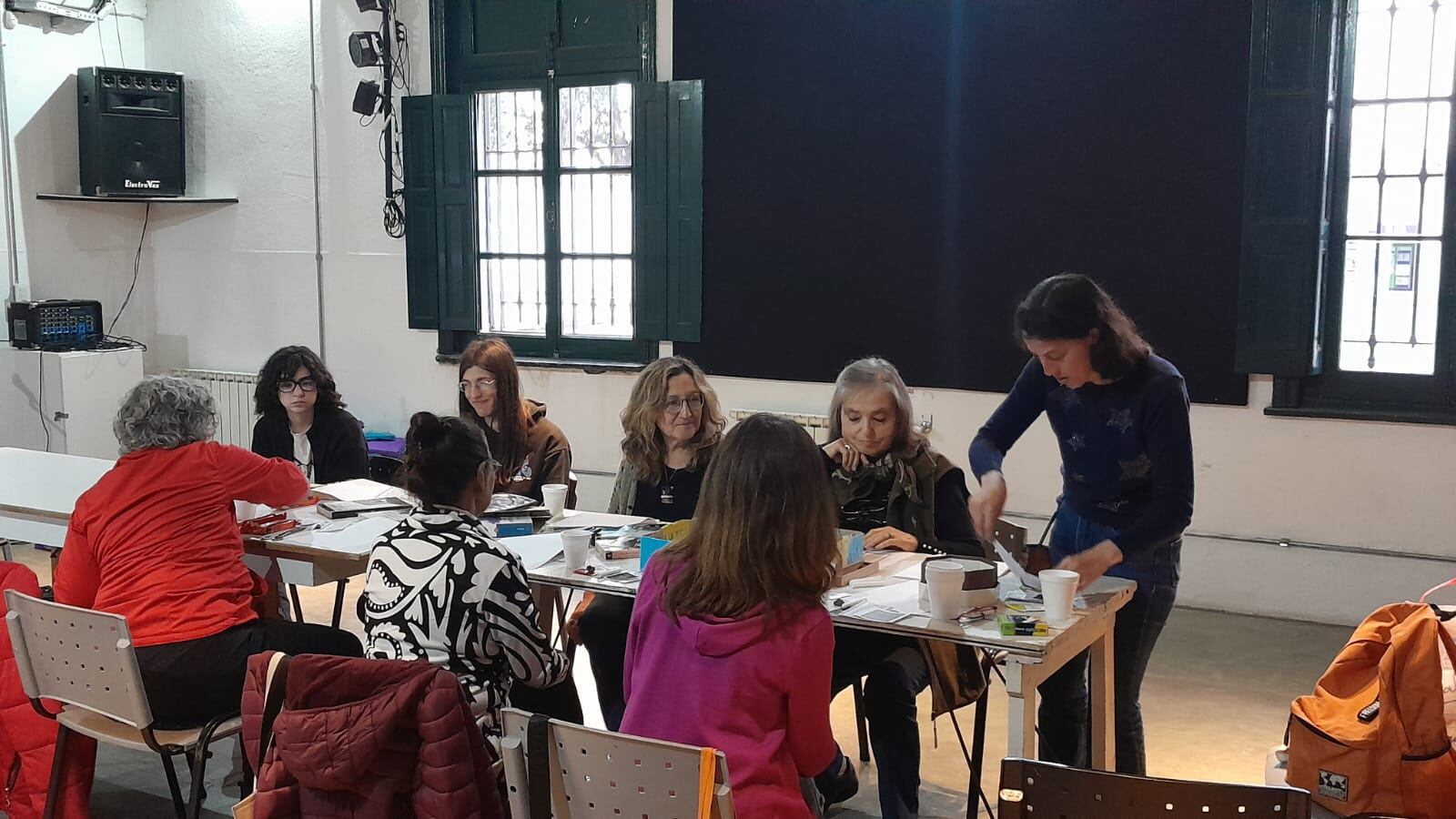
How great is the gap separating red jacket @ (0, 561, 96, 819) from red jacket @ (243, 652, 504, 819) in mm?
1179

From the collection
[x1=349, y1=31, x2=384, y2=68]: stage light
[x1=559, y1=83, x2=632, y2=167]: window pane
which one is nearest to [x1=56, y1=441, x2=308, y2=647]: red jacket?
[x1=559, y1=83, x2=632, y2=167]: window pane

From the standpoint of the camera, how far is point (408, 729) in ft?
7.70

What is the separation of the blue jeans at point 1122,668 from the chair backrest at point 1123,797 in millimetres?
1277

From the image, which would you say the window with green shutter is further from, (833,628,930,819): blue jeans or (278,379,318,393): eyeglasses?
(833,628,930,819): blue jeans

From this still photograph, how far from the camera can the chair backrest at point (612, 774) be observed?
212 cm

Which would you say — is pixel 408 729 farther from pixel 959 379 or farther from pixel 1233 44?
pixel 1233 44

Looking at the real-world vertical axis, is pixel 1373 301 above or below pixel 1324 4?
below

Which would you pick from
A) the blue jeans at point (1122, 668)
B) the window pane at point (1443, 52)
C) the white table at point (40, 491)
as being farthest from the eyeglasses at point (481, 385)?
the window pane at point (1443, 52)

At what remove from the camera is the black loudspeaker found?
7750mm

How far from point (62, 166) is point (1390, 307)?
287 inches

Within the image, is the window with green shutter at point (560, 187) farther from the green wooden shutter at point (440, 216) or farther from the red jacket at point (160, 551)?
the red jacket at point (160, 551)

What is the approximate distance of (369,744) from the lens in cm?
228

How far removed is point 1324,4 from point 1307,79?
0.29 metres

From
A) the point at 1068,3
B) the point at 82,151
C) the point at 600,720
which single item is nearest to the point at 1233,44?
the point at 1068,3
